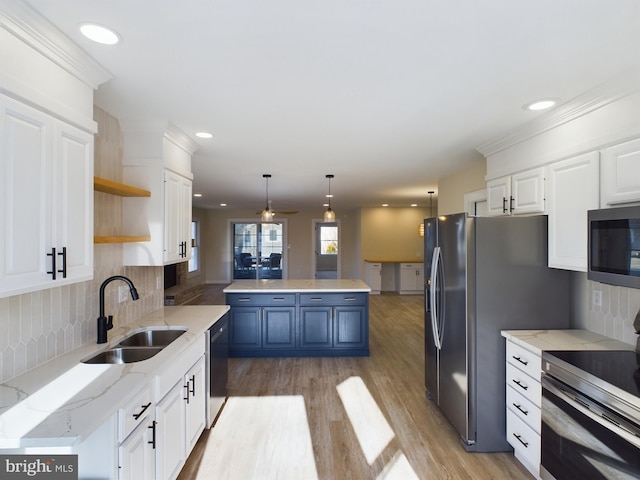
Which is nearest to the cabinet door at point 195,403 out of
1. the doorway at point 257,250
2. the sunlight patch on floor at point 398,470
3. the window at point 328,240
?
the sunlight patch on floor at point 398,470

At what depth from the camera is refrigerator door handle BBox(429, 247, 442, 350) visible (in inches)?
115

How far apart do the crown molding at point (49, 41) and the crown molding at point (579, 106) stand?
279 cm

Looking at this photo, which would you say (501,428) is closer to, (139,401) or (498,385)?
(498,385)

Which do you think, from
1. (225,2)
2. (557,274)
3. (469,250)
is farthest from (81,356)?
(557,274)

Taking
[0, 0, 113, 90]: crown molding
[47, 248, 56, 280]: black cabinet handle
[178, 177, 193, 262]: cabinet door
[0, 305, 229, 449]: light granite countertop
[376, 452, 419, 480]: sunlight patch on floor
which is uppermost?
[0, 0, 113, 90]: crown molding

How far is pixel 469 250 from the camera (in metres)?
2.49

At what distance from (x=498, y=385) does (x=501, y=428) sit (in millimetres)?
312

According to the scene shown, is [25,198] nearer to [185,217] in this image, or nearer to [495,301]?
[185,217]

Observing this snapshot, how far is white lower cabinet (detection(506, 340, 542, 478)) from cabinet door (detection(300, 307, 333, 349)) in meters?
2.43

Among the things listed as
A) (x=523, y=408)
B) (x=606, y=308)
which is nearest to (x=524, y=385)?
(x=523, y=408)

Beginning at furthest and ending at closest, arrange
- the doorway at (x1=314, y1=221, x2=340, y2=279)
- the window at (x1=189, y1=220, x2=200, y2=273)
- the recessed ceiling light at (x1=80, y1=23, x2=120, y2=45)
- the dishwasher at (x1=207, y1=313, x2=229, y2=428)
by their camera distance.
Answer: the doorway at (x1=314, y1=221, x2=340, y2=279)
the window at (x1=189, y1=220, x2=200, y2=273)
the dishwasher at (x1=207, y1=313, x2=229, y2=428)
the recessed ceiling light at (x1=80, y1=23, x2=120, y2=45)

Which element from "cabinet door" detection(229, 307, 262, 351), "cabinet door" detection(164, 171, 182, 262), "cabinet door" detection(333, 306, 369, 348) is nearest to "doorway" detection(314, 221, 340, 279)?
"cabinet door" detection(333, 306, 369, 348)

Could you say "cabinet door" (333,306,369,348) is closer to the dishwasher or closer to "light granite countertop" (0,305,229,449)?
the dishwasher

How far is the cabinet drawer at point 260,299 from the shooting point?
14.8 ft
